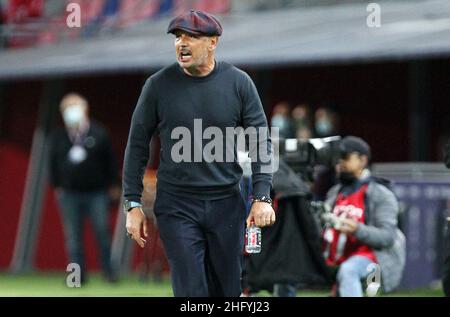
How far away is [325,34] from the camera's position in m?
16.9

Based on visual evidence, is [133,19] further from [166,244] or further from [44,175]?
[166,244]

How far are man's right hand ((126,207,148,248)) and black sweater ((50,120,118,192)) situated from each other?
8.25 metres

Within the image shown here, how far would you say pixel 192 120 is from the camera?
7.74 meters

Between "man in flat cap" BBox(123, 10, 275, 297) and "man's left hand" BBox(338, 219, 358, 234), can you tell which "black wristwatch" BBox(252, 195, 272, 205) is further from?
"man's left hand" BBox(338, 219, 358, 234)

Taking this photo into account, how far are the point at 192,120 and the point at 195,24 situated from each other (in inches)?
21.3

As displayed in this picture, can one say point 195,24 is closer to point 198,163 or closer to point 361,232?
point 198,163

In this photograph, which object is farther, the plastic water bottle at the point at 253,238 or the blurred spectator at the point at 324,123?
the blurred spectator at the point at 324,123

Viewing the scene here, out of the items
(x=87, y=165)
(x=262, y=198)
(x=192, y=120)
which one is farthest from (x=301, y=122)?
(x=192, y=120)

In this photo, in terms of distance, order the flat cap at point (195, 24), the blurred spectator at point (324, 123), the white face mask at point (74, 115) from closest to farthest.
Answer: the flat cap at point (195, 24)
the white face mask at point (74, 115)
the blurred spectator at point (324, 123)

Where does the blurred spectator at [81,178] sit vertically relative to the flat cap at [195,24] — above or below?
above

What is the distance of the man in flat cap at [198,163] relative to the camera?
7734 millimetres

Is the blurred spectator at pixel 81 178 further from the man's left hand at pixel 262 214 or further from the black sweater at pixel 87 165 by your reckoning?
the man's left hand at pixel 262 214

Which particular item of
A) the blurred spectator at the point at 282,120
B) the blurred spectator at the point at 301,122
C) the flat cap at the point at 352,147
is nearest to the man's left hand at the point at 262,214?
the flat cap at the point at 352,147
